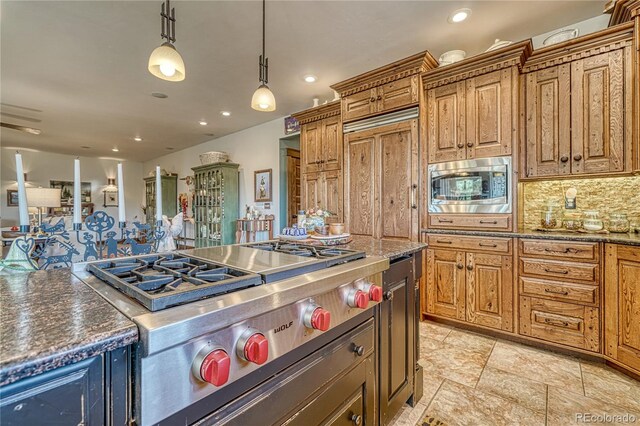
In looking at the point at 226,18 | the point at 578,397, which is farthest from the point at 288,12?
the point at 578,397

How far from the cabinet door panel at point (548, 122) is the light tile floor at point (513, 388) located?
1.50 m

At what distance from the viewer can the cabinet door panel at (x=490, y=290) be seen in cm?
235

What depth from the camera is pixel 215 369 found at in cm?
56

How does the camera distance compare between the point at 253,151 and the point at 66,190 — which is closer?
the point at 253,151

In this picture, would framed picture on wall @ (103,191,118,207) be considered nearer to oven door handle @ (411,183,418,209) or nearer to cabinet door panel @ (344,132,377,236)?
cabinet door panel @ (344,132,377,236)

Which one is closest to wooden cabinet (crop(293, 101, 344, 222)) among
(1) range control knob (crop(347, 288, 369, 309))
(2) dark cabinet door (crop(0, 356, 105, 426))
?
(1) range control knob (crop(347, 288, 369, 309))

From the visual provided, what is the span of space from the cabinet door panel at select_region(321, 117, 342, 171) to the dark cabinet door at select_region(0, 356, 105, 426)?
327 cm

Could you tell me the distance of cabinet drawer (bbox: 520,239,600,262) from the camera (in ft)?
6.68

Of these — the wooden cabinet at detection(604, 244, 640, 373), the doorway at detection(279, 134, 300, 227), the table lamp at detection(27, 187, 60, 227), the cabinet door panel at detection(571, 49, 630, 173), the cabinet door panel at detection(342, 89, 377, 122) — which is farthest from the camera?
the doorway at detection(279, 134, 300, 227)

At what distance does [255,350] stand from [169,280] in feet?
1.11

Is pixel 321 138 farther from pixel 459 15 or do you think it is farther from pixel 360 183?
pixel 459 15

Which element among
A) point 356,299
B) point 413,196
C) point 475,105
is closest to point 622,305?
point 413,196

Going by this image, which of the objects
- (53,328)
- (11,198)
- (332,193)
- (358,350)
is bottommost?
(358,350)
